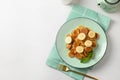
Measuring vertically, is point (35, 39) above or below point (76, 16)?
below

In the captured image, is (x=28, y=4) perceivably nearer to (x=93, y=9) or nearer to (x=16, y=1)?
(x=16, y=1)

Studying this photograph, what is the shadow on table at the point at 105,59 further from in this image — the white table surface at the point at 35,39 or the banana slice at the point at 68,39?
the banana slice at the point at 68,39

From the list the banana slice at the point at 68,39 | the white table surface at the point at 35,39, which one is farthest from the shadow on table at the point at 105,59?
the banana slice at the point at 68,39

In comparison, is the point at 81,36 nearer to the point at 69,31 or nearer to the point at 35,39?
the point at 69,31

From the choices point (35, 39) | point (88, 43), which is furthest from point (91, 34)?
point (35, 39)

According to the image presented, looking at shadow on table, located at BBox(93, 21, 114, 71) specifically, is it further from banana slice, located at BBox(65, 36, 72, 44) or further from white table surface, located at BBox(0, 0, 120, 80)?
banana slice, located at BBox(65, 36, 72, 44)

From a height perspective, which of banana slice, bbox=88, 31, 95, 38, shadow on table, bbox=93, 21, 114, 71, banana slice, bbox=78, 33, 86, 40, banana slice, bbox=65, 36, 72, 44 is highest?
banana slice, bbox=88, 31, 95, 38

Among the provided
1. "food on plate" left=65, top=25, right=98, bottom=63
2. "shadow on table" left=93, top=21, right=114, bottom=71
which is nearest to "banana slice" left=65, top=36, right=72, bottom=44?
"food on plate" left=65, top=25, right=98, bottom=63
